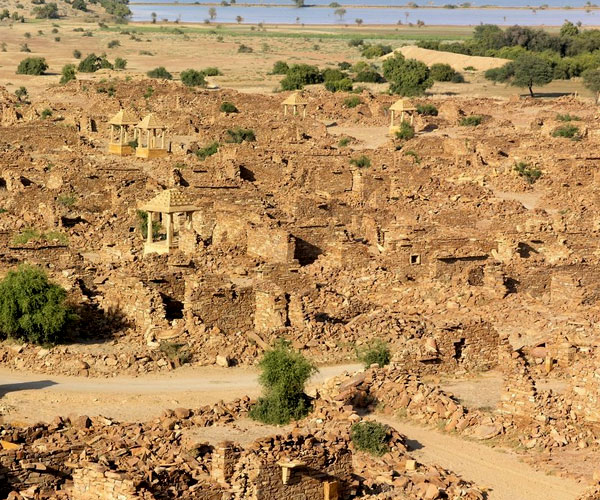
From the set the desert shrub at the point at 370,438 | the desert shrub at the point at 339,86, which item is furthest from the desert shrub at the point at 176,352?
the desert shrub at the point at 339,86

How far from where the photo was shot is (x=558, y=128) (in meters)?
61.2

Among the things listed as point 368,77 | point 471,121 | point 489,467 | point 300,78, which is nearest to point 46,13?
point 368,77

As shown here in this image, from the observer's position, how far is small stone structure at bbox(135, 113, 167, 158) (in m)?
48.1

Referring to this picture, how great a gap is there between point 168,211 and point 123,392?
1065 centimetres

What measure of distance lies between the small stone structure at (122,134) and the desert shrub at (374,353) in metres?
25.7

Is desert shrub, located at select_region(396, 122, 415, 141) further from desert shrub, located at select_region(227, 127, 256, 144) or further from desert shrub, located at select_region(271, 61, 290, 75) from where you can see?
desert shrub, located at select_region(271, 61, 290, 75)

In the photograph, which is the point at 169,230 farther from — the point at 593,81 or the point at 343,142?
the point at 593,81

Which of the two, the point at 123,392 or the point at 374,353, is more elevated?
the point at 374,353

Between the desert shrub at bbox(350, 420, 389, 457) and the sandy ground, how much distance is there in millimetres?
3210

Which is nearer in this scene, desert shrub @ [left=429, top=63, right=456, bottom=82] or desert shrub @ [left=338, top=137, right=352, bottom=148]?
desert shrub @ [left=338, top=137, right=352, bottom=148]

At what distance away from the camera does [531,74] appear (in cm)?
8681

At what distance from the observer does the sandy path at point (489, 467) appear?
59.6 feet

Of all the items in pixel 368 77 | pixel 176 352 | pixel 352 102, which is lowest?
pixel 368 77

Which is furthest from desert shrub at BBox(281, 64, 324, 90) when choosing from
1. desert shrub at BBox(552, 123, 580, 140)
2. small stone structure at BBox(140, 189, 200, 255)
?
small stone structure at BBox(140, 189, 200, 255)
